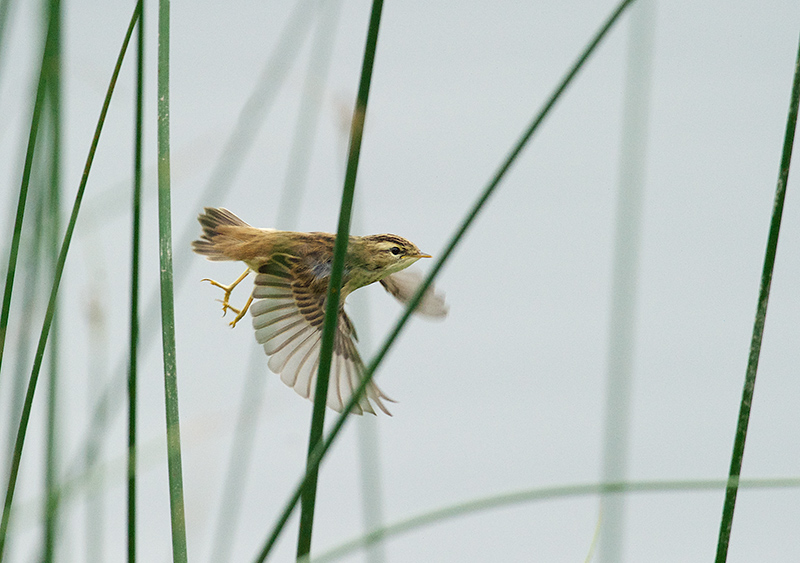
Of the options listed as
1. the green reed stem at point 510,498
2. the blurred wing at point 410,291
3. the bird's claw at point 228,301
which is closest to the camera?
the green reed stem at point 510,498

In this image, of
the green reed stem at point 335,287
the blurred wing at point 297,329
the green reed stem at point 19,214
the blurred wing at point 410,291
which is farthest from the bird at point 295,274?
the green reed stem at point 335,287

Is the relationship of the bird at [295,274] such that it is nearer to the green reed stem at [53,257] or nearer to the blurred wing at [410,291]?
the blurred wing at [410,291]

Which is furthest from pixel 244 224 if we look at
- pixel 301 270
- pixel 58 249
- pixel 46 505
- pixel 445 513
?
pixel 445 513

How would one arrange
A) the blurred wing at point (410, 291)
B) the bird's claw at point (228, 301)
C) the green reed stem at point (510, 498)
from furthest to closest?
the blurred wing at point (410, 291) → the bird's claw at point (228, 301) → the green reed stem at point (510, 498)

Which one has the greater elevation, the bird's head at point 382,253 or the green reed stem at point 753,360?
the bird's head at point 382,253

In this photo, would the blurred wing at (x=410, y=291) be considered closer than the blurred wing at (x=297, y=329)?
No

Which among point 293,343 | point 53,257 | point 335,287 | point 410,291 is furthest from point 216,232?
point 335,287

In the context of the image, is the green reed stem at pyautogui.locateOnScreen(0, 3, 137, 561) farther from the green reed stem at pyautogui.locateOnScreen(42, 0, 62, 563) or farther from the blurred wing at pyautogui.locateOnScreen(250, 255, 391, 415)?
the blurred wing at pyautogui.locateOnScreen(250, 255, 391, 415)

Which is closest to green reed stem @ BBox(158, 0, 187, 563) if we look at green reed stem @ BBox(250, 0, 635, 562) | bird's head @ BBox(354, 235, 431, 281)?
green reed stem @ BBox(250, 0, 635, 562)
